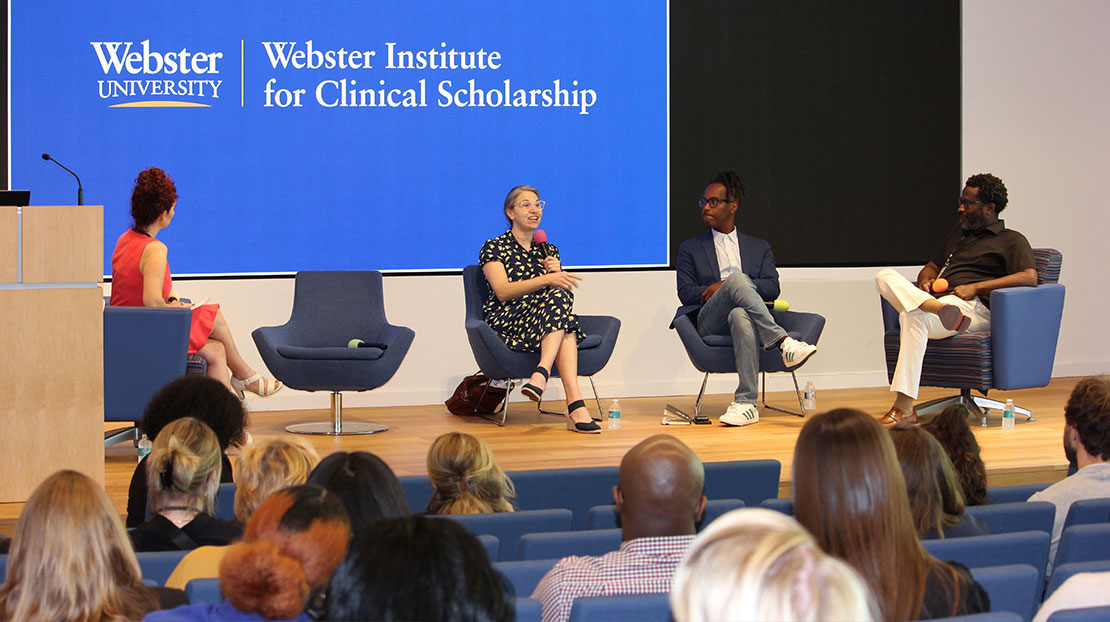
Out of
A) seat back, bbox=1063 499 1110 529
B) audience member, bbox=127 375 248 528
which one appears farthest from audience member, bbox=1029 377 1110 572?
audience member, bbox=127 375 248 528

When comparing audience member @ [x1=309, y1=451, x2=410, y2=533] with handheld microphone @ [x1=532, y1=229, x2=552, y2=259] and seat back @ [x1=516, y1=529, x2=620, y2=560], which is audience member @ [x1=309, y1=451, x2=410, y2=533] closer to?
seat back @ [x1=516, y1=529, x2=620, y2=560]

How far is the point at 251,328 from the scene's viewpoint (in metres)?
7.22

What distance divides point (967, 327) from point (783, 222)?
6.68ft

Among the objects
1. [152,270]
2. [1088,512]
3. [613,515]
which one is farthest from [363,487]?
[152,270]

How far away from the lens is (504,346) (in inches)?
249

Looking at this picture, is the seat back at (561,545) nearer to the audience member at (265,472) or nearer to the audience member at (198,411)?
the audience member at (265,472)

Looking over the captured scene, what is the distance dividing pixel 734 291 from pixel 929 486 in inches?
159

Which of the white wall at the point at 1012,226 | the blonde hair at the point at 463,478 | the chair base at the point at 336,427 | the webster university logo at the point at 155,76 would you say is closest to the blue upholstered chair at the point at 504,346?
the chair base at the point at 336,427

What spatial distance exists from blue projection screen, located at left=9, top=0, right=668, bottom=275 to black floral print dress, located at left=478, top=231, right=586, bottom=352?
0.99 meters

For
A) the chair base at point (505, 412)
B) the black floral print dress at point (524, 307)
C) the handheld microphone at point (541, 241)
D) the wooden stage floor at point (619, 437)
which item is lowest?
the wooden stage floor at point (619, 437)

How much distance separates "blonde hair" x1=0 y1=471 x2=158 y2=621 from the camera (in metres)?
1.83

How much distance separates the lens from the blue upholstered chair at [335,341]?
6.11 m

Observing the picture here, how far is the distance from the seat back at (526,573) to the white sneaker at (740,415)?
4205mm

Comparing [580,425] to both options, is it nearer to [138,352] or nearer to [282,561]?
[138,352]
